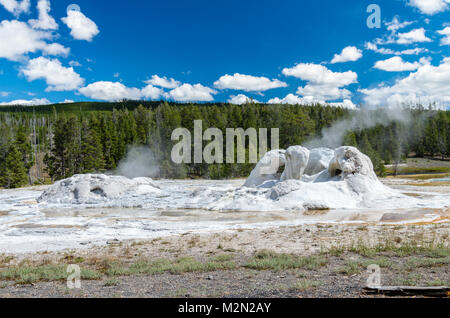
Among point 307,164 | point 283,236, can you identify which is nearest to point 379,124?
point 307,164

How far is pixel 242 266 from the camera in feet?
28.5

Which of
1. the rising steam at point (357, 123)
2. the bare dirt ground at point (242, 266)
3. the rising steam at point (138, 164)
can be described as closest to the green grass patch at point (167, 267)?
the bare dirt ground at point (242, 266)

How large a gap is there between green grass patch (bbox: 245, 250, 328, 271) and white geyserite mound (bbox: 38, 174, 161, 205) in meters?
19.5

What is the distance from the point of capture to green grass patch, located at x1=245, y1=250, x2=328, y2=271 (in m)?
8.25

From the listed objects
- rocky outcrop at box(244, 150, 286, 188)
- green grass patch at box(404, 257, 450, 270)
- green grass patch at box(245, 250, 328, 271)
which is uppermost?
rocky outcrop at box(244, 150, 286, 188)

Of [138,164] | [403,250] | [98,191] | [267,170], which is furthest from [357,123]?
[403,250]

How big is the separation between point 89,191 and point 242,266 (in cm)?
2172

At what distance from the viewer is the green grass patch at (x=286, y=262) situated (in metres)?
8.25

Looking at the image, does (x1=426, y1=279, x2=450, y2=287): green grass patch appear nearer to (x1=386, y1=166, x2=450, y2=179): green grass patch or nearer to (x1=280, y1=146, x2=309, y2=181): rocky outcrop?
(x1=280, y1=146, x2=309, y2=181): rocky outcrop

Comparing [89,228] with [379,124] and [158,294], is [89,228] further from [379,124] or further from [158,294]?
[379,124]

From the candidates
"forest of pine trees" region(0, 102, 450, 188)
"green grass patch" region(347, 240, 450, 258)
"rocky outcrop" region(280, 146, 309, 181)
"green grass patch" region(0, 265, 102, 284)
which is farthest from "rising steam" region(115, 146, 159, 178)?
"green grass patch" region(347, 240, 450, 258)

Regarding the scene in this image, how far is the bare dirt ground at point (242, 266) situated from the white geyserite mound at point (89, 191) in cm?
1528

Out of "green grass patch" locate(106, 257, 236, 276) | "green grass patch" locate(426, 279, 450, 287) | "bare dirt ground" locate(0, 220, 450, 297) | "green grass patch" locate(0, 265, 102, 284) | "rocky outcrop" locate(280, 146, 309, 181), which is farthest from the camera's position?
"rocky outcrop" locate(280, 146, 309, 181)

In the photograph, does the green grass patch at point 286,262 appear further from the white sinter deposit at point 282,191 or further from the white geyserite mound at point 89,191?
the white geyserite mound at point 89,191
